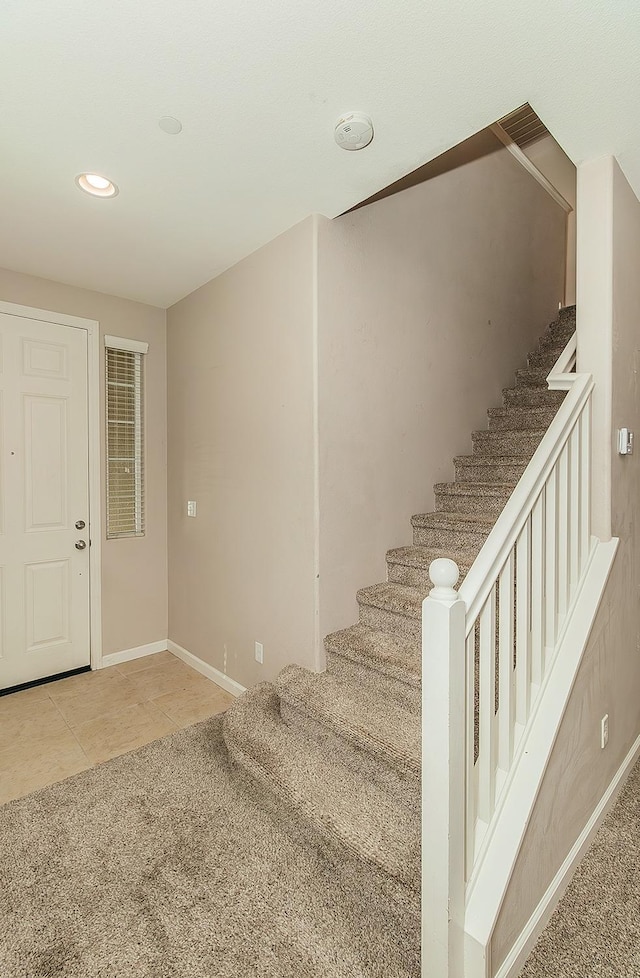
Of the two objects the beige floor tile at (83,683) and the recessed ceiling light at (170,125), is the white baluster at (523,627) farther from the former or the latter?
the beige floor tile at (83,683)

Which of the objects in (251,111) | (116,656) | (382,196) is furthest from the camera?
(116,656)

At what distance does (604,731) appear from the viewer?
192 cm

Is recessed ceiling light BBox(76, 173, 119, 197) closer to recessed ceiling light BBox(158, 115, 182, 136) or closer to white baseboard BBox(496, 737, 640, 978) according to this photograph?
recessed ceiling light BBox(158, 115, 182, 136)

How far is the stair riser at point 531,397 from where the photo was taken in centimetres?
355

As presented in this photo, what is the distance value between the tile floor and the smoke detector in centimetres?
285

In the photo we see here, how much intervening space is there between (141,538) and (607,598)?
9.81ft

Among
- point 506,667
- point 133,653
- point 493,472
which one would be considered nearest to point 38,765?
point 133,653

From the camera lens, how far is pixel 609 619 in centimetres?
191

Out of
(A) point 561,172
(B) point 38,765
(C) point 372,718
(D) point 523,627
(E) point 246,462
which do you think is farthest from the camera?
(A) point 561,172

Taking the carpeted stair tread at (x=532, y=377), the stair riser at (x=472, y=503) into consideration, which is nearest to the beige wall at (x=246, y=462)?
the stair riser at (x=472, y=503)

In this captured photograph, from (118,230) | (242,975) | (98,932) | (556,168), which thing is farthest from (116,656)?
(556,168)

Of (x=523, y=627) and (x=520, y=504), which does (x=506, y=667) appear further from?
(x=520, y=504)

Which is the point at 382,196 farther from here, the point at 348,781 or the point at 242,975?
the point at 242,975

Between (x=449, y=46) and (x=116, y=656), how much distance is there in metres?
3.73
